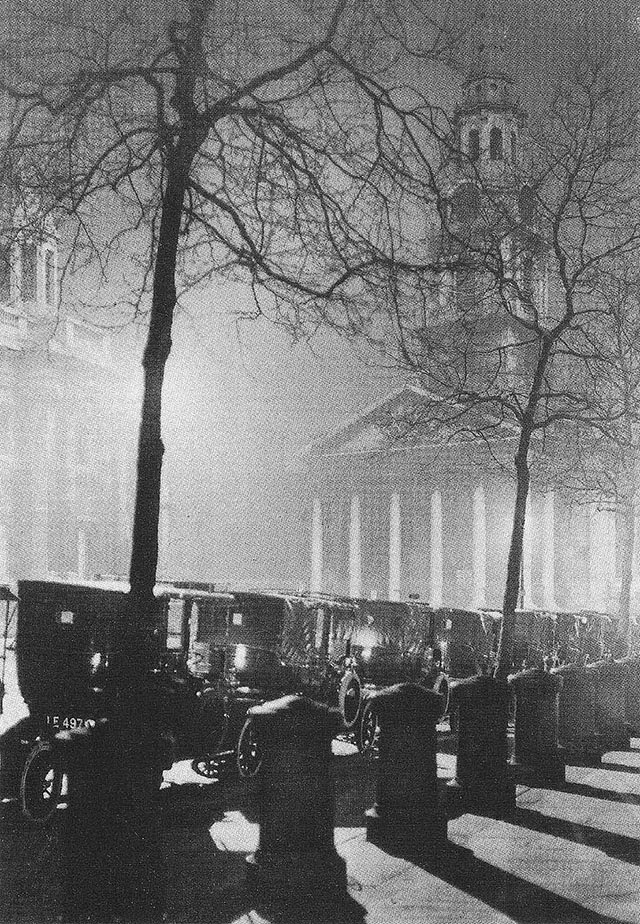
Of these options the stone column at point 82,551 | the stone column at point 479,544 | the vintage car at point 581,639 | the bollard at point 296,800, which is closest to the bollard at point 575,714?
the bollard at point 296,800

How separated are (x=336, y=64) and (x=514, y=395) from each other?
8.88 m

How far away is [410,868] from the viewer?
7.88m

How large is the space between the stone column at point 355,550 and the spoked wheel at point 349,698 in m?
60.8

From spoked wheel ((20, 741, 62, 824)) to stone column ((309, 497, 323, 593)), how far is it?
225 feet

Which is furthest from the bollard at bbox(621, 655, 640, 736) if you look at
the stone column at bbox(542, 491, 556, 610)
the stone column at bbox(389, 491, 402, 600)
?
the stone column at bbox(389, 491, 402, 600)

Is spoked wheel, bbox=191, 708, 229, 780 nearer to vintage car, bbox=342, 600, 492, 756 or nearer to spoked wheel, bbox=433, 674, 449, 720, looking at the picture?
vintage car, bbox=342, 600, 492, 756

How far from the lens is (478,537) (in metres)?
69.5

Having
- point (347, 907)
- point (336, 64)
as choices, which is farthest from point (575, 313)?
point (347, 907)

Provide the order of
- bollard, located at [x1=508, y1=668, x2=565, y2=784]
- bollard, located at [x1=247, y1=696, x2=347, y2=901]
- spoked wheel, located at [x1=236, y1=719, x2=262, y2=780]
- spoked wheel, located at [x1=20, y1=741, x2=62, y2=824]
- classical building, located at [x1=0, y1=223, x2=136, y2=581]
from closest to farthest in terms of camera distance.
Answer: bollard, located at [x1=247, y1=696, x2=347, y2=901] → spoked wheel, located at [x1=20, y1=741, x2=62, y2=824] → spoked wheel, located at [x1=236, y1=719, x2=262, y2=780] → bollard, located at [x1=508, y1=668, x2=565, y2=784] → classical building, located at [x1=0, y1=223, x2=136, y2=581]

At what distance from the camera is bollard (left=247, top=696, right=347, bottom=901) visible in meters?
7.15

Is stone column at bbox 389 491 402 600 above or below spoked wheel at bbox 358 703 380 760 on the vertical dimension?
above

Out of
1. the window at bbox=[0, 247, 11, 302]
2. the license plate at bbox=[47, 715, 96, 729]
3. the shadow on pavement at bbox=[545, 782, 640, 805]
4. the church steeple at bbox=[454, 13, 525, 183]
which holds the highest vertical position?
the church steeple at bbox=[454, 13, 525, 183]

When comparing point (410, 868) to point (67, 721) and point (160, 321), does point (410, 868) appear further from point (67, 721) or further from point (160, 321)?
point (160, 321)

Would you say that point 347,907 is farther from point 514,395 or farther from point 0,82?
point 514,395
